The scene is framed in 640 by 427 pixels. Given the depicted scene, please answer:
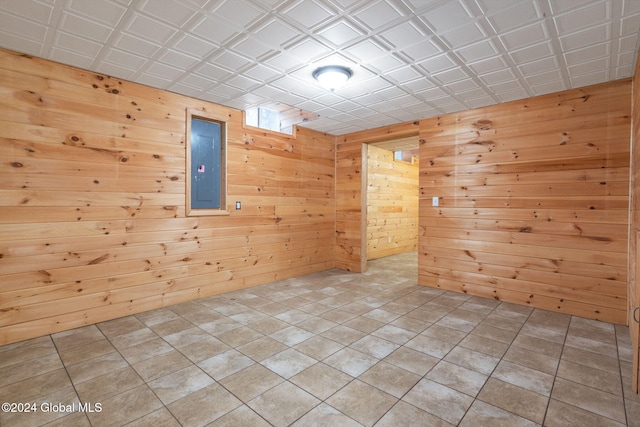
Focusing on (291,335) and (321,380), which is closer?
(321,380)

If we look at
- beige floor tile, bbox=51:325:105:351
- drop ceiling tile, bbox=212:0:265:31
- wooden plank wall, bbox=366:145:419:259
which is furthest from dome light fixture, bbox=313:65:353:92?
wooden plank wall, bbox=366:145:419:259

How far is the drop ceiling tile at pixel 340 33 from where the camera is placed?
2.15m

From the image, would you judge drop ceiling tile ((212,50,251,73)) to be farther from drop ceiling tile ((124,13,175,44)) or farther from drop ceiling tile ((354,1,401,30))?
drop ceiling tile ((354,1,401,30))

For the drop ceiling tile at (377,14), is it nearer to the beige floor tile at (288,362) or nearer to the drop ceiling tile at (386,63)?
the drop ceiling tile at (386,63)

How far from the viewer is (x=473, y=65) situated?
9.01 ft

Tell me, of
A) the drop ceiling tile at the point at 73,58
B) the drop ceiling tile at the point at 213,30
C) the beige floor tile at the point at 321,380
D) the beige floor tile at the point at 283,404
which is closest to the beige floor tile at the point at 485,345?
the beige floor tile at the point at 321,380

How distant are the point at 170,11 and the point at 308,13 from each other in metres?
0.95

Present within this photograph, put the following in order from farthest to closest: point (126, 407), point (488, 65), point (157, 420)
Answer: point (488, 65)
point (126, 407)
point (157, 420)

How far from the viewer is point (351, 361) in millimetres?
2254

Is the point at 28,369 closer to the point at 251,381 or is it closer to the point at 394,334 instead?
the point at 251,381

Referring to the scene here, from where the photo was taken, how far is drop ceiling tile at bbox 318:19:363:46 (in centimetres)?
215

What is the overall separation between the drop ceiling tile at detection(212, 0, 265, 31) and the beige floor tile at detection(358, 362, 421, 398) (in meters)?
2.64

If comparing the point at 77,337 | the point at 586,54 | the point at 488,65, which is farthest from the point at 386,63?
the point at 77,337

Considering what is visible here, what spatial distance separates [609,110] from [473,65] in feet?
5.39
